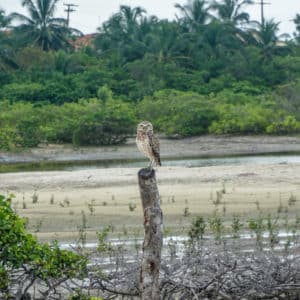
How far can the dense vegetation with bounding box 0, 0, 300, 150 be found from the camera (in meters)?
46.9

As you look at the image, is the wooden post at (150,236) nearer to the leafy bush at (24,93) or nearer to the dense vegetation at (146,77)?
the dense vegetation at (146,77)

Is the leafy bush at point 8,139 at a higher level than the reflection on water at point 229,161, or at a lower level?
higher

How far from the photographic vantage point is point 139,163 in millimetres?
35875

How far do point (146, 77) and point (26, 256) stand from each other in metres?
50.0

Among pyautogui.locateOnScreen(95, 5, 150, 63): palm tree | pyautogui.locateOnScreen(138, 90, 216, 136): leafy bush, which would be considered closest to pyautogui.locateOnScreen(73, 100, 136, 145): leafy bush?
pyautogui.locateOnScreen(138, 90, 216, 136): leafy bush

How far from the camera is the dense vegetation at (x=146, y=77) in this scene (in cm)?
4691

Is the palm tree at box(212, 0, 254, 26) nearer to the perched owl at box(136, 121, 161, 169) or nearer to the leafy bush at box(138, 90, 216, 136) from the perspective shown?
the leafy bush at box(138, 90, 216, 136)

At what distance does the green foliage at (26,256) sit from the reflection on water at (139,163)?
24.5 m

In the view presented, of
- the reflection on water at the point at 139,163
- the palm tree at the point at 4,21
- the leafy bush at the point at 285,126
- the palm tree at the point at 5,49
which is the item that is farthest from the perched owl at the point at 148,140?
the palm tree at the point at 4,21

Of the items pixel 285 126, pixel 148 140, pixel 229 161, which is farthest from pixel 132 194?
pixel 285 126

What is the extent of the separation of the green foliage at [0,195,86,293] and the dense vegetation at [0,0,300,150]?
31.1 m

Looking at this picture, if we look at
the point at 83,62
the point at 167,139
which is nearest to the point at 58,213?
the point at 167,139

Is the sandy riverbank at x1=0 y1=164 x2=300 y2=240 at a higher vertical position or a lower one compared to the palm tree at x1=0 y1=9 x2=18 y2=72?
lower

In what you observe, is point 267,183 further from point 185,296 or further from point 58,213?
point 185,296
